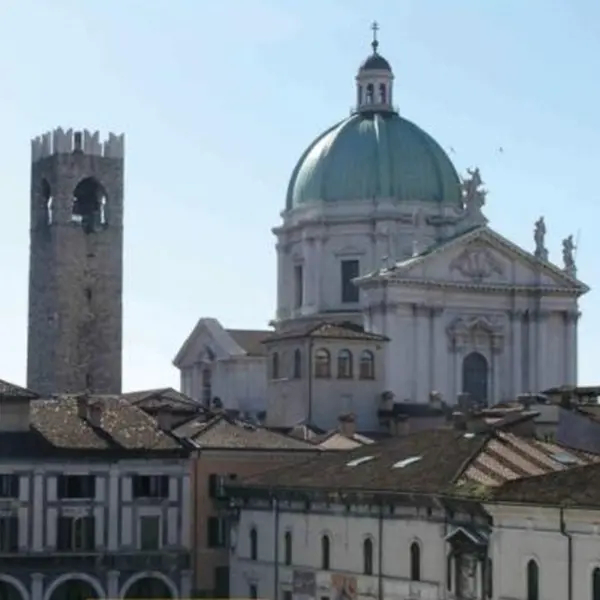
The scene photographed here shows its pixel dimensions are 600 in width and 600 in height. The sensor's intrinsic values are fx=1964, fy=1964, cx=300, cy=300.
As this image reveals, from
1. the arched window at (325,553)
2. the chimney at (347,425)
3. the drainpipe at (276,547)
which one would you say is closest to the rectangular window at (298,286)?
the chimney at (347,425)

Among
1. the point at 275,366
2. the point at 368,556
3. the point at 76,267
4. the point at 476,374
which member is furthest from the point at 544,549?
the point at 76,267

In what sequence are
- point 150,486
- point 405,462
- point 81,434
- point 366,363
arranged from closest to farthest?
point 405,462, point 150,486, point 81,434, point 366,363

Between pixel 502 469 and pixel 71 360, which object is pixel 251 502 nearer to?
pixel 502 469

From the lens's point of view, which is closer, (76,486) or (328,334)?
(76,486)

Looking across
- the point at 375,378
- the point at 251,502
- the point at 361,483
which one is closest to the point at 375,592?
the point at 361,483

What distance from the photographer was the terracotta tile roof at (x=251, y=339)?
266 ft

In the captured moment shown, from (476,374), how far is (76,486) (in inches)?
1184

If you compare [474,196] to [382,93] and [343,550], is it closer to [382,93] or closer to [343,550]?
[382,93]

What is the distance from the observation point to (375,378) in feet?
212

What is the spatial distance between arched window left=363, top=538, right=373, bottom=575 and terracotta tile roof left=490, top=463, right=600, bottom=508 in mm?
5474

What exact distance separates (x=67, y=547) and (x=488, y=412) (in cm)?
1453

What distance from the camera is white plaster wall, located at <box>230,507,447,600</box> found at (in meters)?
37.8

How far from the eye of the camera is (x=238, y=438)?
51.3 metres

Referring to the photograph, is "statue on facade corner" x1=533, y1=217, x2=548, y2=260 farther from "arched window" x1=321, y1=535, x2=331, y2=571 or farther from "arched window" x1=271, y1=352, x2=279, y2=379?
"arched window" x1=321, y1=535, x2=331, y2=571
